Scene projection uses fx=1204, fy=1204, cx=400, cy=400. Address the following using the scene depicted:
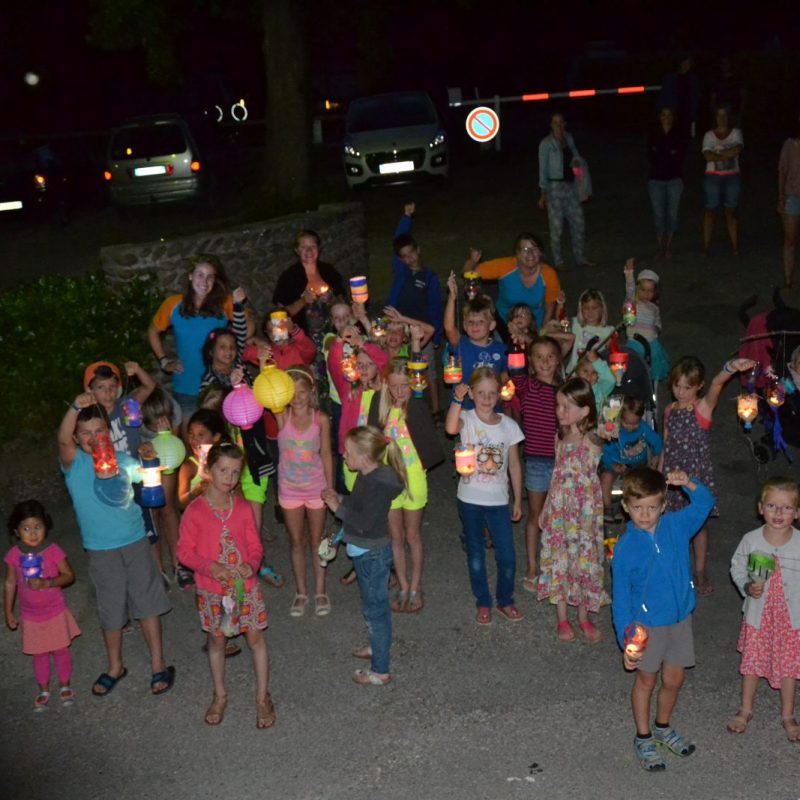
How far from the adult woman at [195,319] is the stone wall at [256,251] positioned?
8.89 ft

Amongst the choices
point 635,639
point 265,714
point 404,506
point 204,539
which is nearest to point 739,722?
point 635,639

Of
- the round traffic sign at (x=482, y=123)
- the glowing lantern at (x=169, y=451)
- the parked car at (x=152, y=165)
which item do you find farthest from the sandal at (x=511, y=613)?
the parked car at (x=152, y=165)

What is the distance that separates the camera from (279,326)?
359 inches

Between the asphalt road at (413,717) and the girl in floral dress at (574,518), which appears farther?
the girl in floral dress at (574,518)

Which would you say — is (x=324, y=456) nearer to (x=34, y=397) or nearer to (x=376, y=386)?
(x=376, y=386)

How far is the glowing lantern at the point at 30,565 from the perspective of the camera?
7.24m

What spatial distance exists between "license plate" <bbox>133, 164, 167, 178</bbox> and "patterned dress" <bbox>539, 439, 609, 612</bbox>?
1453 cm

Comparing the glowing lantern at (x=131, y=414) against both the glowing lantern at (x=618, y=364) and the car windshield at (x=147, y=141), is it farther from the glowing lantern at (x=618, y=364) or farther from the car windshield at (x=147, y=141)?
the car windshield at (x=147, y=141)

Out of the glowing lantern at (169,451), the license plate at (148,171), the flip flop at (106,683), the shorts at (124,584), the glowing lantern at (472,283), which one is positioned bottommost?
the flip flop at (106,683)

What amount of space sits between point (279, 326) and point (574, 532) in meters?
2.88

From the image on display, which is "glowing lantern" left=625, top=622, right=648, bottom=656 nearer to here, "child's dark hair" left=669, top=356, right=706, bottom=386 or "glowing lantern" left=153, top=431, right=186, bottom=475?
"child's dark hair" left=669, top=356, right=706, bottom=386

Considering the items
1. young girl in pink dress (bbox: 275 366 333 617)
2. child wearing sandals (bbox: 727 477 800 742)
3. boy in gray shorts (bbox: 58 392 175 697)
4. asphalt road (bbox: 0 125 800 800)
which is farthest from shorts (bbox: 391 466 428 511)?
child wearing sandals (bbox: 727 477 800 742)

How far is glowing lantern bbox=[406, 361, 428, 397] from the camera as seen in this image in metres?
8.34

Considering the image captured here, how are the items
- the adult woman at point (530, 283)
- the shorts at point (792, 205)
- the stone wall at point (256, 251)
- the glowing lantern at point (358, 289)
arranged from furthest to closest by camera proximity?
the shorts at point (792, 205), the stone wall at point (256, 251), the adult woman at point (530, 283), the glowing lantern at point (358, 289)
